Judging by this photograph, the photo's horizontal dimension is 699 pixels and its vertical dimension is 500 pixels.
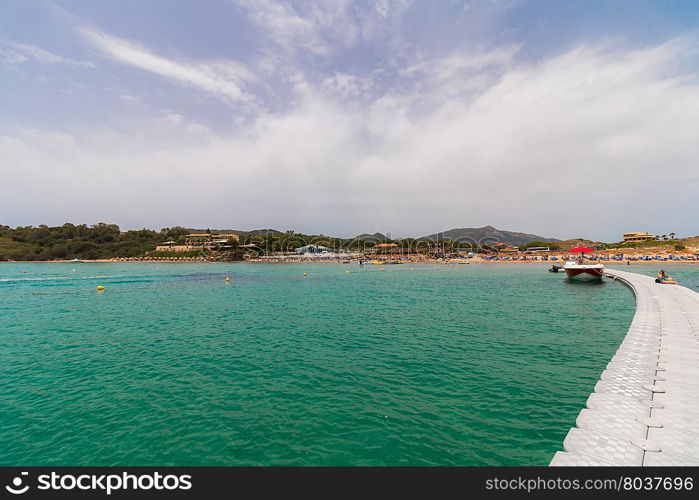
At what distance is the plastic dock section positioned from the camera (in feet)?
18.5

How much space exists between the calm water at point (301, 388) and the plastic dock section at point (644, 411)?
2.78 feet

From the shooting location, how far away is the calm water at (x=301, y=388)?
7.23 meters

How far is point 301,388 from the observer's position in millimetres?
10578

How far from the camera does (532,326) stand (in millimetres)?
18922

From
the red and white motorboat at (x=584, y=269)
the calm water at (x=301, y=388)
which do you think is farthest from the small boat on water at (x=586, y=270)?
the calm water at (x=301, y=388)

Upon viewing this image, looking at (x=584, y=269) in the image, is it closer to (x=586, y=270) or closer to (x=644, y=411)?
(x=586, y=270)

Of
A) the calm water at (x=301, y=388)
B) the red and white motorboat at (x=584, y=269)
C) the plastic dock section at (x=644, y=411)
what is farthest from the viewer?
the red and white motorboat at (x=584, y=269)

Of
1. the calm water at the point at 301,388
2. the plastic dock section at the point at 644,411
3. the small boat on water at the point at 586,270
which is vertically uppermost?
the small boat on water at the point at 586,270

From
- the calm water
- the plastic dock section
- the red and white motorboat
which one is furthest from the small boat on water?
the plastic dock section

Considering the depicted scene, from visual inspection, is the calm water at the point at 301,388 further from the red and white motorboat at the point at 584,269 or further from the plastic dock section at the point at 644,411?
the red and white motorboat at the point at 584,269
